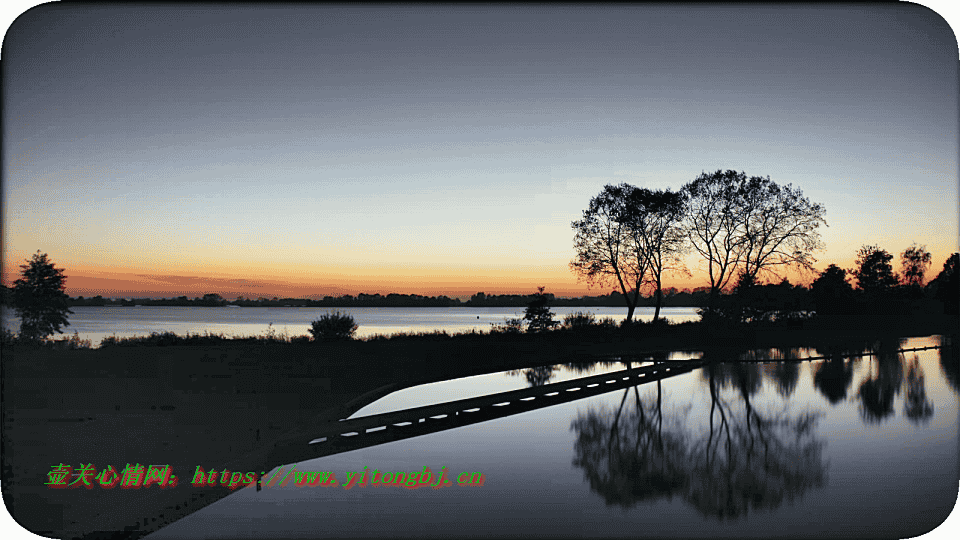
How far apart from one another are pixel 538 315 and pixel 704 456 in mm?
16446

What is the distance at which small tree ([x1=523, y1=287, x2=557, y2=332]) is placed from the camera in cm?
2302

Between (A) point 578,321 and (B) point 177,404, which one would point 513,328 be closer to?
(A) point 578,321

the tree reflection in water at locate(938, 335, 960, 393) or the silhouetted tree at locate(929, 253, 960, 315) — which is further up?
the silhouetted tree at locate(929, 253, 960, 315)

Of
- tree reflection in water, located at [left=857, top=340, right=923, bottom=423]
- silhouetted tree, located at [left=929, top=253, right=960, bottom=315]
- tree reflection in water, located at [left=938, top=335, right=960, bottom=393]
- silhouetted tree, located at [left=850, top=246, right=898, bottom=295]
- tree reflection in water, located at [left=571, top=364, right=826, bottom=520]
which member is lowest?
tree reflection in water, located at [left=571, top=364, right=826, bottom=520]

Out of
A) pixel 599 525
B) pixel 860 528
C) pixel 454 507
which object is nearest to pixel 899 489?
pixel 860 528

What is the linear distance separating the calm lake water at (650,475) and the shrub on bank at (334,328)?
1105 centimetres

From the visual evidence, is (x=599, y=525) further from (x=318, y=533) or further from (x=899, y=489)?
(x=899, y=489)

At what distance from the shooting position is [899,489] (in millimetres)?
5461

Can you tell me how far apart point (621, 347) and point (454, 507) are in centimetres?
1668

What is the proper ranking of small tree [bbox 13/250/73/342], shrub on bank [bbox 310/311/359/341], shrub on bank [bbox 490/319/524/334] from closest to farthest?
small tree [bbox 13/250/73/342] → shrub on bank [bbox 310/311/359/341] → shrub on bank [bbox 490/319/524/334]

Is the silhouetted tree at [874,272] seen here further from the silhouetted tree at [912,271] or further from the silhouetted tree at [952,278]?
the silhouetted tree at [952,278]

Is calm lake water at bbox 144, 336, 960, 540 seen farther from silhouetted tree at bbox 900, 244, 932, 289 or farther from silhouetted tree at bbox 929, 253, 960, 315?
silhouetted tree at bbox 900, 244, 932, 289

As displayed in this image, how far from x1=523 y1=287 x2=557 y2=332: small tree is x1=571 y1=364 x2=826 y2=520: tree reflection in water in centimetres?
1287

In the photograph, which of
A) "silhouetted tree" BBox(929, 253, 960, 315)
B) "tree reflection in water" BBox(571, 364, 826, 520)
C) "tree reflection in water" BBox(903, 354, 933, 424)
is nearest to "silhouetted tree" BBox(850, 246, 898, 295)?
"silhouetted tree" BBox(929, 253, 960, 315)
